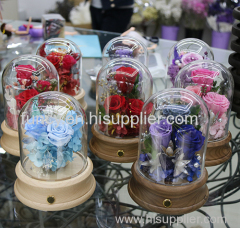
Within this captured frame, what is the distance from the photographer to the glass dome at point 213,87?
109cm

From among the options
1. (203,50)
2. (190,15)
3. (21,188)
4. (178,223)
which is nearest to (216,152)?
(178,223)

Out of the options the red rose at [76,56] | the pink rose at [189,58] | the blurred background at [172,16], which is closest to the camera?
the pink rose at [189,58]

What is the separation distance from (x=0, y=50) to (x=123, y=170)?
1304mm

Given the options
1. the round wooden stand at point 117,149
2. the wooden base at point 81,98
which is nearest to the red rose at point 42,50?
the wooden base at point 81,98

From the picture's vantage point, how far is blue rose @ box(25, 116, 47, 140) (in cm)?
87

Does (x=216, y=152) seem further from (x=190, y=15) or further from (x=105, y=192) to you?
(x=190, y=15)

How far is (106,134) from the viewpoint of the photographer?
1123 millimetres

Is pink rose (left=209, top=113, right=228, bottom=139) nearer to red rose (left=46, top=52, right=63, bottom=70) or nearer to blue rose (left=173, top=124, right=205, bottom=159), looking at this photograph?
blue rose (left=173, top=124, right=205, bottom=159)

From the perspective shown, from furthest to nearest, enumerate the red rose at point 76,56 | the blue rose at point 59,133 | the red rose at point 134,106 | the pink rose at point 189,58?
the red rose at point 76,56, the pink rose at point 189,58, the red rose at point 134,106, the blue rose at point 59,133

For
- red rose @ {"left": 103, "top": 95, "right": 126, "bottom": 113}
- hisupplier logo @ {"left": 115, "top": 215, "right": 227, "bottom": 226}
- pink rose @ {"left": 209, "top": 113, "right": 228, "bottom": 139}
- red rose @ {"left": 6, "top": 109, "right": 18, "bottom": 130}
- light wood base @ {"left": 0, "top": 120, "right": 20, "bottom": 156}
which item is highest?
red rose @ {"left": 103, "top": 95, "right": 126, "bottom": 113}

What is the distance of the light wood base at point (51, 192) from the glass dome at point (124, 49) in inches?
28.8

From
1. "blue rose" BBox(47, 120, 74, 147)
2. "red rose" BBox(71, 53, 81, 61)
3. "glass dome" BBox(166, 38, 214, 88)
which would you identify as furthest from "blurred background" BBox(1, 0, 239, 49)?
"blue rose" BBox(47, 120, 74, 147)

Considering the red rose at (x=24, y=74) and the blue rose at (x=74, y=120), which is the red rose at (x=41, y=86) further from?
the blue rose at (x=74, y=120)

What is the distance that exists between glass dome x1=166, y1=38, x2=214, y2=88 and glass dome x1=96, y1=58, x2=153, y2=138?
0.19 metres
